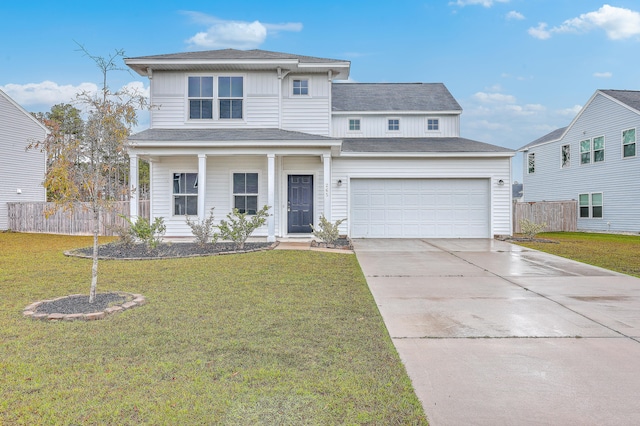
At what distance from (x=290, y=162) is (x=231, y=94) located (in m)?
2.99

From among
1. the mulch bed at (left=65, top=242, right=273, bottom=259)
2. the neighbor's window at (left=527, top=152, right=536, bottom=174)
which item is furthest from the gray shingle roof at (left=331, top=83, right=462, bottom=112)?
the mulch bed at (left=65, top=242, right=273, bottom=259)

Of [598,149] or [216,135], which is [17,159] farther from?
[598,149]

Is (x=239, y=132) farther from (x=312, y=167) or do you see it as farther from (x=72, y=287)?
(x=72, y=287)

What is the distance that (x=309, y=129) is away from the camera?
14148 mm

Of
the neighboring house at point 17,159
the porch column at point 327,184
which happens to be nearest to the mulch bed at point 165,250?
the porch column at point 327,184

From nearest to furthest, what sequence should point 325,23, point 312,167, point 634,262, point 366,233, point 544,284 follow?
point 544,284
point 634,262
point 312,167
point 366,233
point 325,23

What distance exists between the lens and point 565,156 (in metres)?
22.0

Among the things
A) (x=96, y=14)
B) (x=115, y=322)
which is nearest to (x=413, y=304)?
(x=115, y=322)

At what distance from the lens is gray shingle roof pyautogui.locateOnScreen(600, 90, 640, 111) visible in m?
18.0

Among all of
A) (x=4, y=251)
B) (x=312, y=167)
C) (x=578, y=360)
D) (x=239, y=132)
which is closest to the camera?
(x=578, y=360)

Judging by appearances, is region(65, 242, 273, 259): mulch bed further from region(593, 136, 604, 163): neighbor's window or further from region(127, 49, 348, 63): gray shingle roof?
region(593, 136, 604, 163): neighbor's window

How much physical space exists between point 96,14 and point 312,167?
34.6ft

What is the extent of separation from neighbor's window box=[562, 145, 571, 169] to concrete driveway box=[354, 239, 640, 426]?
1585cm

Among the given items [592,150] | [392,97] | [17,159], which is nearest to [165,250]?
[392,97]
